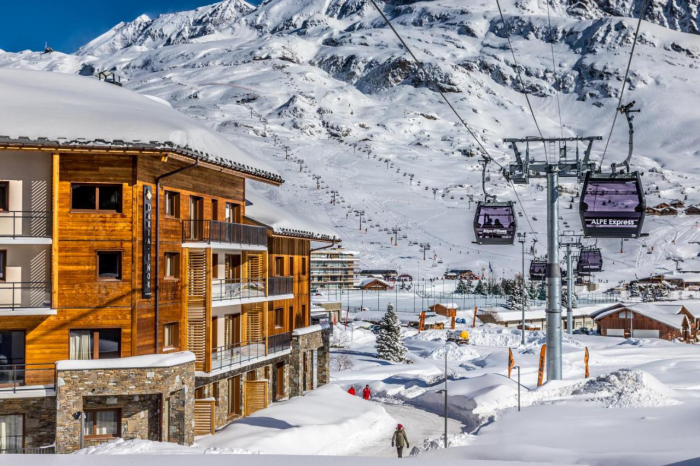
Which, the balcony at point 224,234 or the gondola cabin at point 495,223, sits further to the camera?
the gondola cabin at point 495,223

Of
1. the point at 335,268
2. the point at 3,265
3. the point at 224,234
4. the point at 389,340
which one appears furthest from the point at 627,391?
the point at 335,268

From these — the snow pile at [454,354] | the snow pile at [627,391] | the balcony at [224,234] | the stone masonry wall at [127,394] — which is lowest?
the snow pile at [454,354]

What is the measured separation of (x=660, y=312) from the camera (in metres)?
84.2

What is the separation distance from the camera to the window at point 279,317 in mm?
36188

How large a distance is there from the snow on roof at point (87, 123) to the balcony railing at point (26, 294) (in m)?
3.98

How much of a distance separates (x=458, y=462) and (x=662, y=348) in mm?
59730

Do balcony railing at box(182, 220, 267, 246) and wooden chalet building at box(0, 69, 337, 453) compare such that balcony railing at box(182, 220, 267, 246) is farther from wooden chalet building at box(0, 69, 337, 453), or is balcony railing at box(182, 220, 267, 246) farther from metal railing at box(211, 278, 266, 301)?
metal railing at box(211, 278, 266, 301)

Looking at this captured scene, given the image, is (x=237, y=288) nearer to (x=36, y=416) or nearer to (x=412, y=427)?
(x=36, y=416)

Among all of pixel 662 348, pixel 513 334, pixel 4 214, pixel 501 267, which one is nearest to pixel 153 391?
pixel 4 214

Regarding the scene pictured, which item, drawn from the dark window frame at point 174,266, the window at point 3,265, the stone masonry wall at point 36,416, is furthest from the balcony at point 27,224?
the stone masonry wall at point 36,416

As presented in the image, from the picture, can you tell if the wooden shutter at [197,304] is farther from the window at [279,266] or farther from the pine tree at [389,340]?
the pine tree at [389,340]

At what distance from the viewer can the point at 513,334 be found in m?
77.1

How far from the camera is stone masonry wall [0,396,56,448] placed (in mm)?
22125

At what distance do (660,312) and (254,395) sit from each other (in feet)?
209
